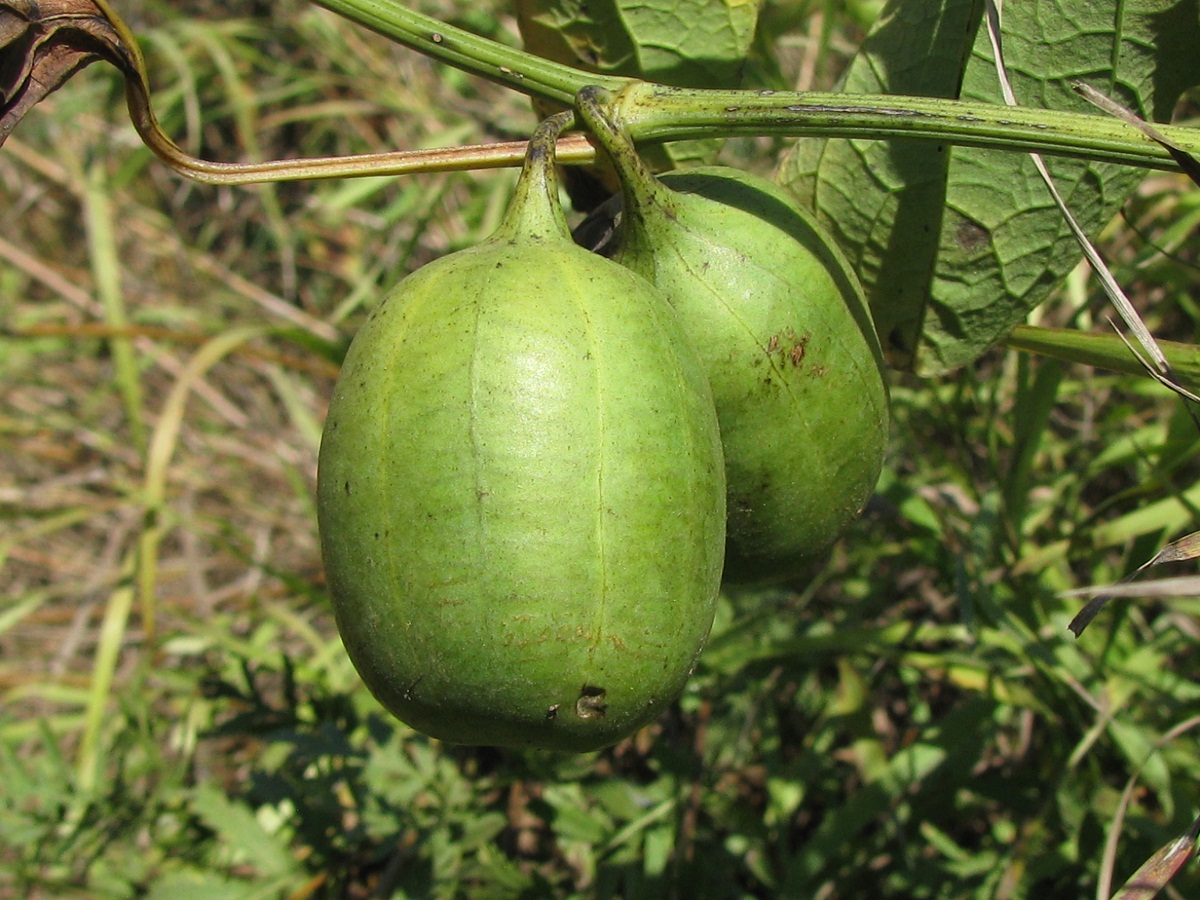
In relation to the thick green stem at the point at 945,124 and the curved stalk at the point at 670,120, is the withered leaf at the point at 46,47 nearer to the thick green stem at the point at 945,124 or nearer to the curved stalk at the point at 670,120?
the curved stalk at the point at 670,120

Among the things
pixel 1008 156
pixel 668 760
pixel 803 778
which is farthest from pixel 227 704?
pixel 1008 156

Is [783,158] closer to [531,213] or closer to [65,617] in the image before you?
[531,213]

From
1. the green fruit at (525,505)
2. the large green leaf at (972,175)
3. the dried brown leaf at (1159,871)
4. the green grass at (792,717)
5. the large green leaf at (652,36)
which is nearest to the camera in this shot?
the green fruit at (525,505)

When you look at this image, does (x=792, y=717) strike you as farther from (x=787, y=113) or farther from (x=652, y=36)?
(x=787, y=113)

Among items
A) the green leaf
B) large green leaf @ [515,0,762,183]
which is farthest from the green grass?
large green leaf @ [515,0,762,183]

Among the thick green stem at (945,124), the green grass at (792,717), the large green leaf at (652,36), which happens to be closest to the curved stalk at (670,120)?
the thick green stem at (945,124)

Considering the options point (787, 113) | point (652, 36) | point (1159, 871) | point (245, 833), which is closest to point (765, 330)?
point (787, 113)
